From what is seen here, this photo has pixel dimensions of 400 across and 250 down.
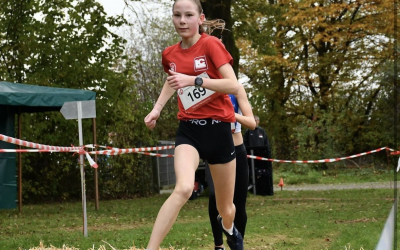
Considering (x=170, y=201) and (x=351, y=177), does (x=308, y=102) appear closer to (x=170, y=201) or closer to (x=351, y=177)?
(x=351, y=177)

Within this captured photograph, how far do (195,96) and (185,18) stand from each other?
1.63 feet

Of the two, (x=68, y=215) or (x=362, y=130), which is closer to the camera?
(x=68, y=215)

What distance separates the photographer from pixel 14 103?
1267 cm

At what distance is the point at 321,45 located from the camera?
1199 inches

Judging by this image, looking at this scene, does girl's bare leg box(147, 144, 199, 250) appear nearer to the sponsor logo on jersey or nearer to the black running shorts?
the black running shorts

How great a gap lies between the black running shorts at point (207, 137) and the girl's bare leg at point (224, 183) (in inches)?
2.4

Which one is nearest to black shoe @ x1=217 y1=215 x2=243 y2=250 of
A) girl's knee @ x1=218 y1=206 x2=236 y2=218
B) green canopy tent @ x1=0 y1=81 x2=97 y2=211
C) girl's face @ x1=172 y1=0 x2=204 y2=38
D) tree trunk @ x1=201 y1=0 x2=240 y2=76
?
girl's knee @ x1=218 y1=206 x2=236 y2=218

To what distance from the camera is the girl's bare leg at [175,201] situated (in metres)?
3.90

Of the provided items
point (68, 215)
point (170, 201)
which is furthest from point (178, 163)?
point (68, 215)

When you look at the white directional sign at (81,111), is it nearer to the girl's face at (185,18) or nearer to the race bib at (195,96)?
the race bib at (195,96)

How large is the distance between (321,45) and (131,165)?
48.3 ft

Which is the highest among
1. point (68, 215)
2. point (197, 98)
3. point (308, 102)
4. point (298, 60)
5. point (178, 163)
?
point (298, 60)

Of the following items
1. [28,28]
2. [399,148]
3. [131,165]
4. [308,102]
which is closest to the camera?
[28,28]

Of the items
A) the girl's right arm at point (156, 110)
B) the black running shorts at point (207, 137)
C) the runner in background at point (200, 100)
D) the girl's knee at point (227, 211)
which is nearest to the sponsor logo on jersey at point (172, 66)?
the runner in background at point (200, 100)
